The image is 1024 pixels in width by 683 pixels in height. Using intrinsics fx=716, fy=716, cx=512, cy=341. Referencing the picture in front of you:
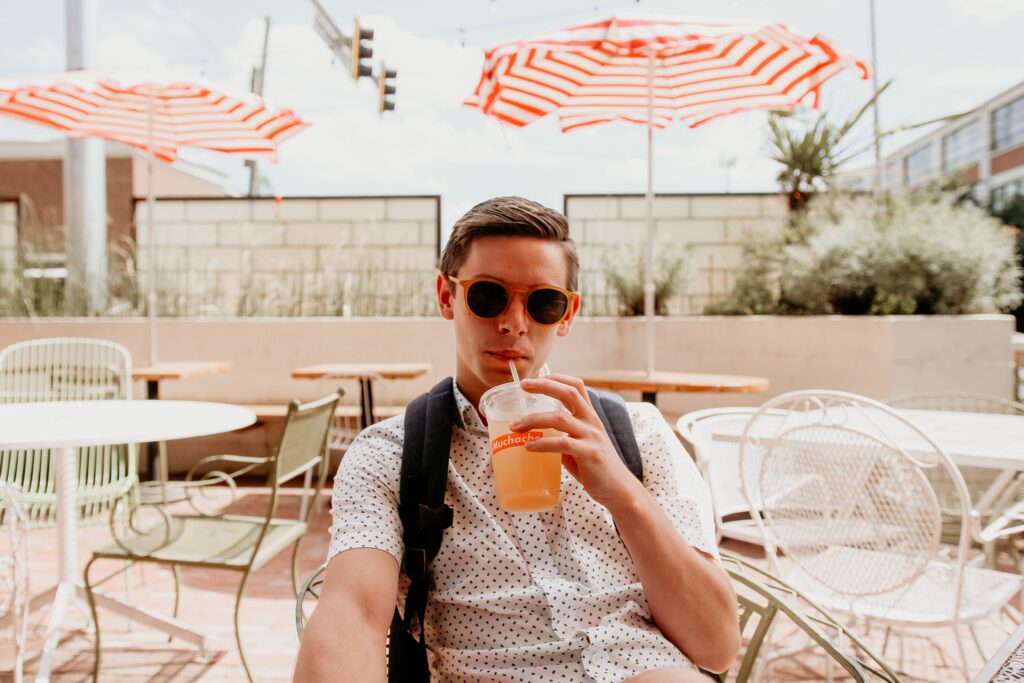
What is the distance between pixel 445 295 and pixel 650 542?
0.62 meters

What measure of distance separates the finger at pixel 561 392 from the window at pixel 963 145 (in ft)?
130

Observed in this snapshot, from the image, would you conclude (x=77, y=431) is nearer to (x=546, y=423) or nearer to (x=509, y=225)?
(x=509, y=225)

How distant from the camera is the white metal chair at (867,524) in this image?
1.91 meters

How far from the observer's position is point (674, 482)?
52.2 inches

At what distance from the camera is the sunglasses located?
4.17 feet

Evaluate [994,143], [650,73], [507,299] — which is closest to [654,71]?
[650,73]

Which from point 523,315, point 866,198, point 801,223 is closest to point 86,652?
point 523,315

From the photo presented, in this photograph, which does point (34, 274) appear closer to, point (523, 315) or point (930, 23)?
point (523, 315)

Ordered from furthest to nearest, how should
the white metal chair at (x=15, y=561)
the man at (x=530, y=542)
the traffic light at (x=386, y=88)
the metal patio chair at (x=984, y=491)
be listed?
the traffic light at (x=386, y=88)
the metal patio chair at (x=984, y=491)
the white metal chair at (x=15, y=561)
the man at (x=530, y=542)

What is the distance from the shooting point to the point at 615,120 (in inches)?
209

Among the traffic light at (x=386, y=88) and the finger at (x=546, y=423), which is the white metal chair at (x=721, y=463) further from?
the traffic light at (x=386, y=88)

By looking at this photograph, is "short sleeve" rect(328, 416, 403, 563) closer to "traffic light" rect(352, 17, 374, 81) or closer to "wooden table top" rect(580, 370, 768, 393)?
"wooden table top" rect(580, 370, 768, 393)

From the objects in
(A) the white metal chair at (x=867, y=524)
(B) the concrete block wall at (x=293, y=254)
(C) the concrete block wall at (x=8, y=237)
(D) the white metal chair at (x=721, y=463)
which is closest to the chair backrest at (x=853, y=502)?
(A) the white metal chair at (x=867, y=524)

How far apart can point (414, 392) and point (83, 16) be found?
5046mm
